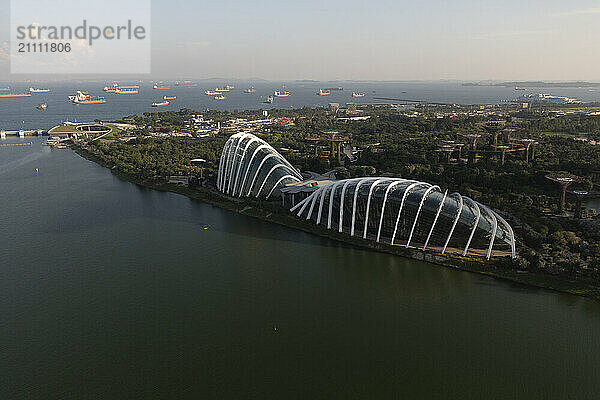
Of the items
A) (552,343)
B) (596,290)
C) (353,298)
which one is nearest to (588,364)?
(552,343)

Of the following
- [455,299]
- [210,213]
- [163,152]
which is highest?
[163,152]

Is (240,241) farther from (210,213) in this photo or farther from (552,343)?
(552,343)

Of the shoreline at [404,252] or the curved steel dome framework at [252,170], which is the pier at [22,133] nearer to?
the shoreline at [404,252]

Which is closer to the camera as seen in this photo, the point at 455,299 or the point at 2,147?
the point at 455,299

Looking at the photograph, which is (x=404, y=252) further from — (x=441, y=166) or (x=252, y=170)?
(x=441, y=166)

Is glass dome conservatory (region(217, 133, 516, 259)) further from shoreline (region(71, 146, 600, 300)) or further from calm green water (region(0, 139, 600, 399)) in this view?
calm green water (region(0, 139, 600, 399))

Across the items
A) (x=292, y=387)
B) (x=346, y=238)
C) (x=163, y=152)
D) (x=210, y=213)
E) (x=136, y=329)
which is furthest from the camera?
(x=163, y=152)

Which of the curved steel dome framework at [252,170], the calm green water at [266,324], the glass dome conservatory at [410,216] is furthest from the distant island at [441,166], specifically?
the calm green water at [266,324]

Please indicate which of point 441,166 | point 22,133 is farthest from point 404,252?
point 22,133

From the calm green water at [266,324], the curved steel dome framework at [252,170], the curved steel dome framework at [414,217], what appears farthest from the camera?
the curved steel dome framework at [252,170]
